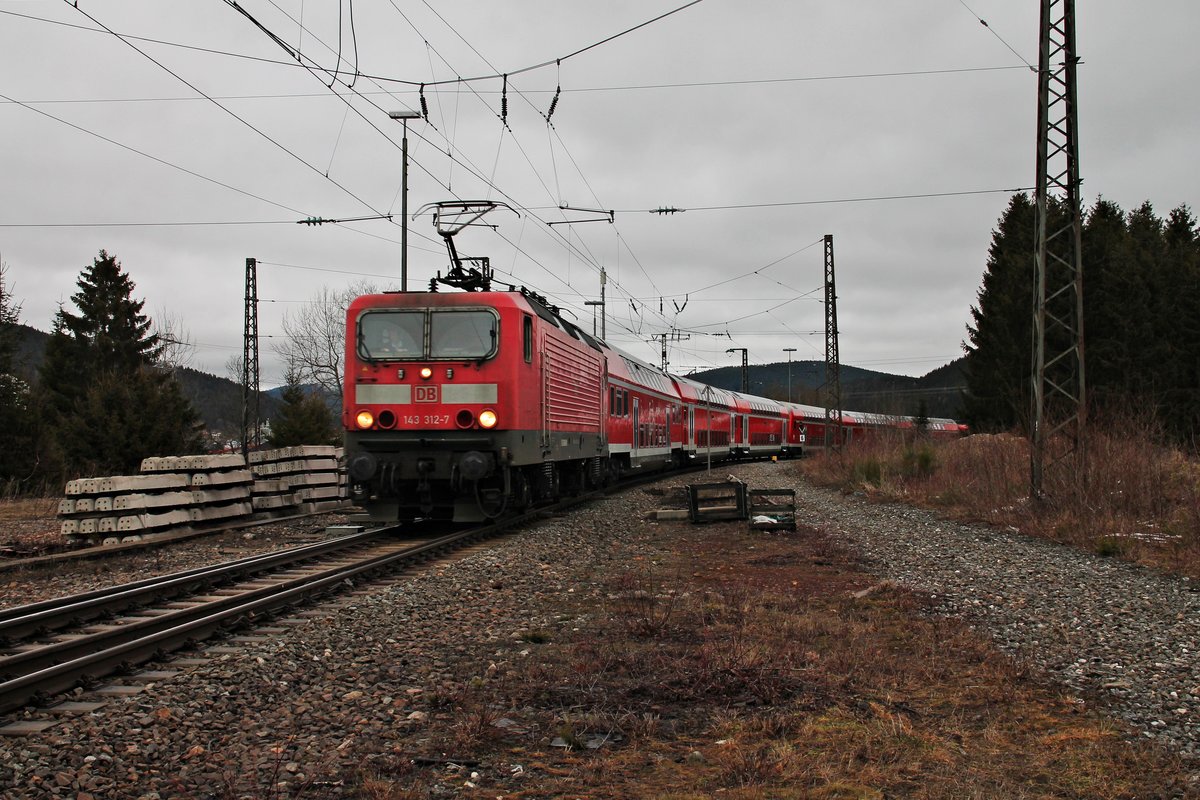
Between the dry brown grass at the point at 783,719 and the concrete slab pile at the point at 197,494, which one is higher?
the concrete slab pile at the point at 197,494

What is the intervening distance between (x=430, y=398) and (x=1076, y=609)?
26.6 feet

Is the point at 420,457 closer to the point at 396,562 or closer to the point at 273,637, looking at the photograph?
the point at 396,562

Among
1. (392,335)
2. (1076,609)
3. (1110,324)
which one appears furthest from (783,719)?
(1110,324)

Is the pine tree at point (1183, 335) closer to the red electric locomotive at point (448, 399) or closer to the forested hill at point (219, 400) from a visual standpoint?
the red electric locomotive at point (448, 399)

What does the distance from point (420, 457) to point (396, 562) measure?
248 cm

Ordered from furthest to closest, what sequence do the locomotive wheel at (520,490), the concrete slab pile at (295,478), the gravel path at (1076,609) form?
1. the concrete slab pile at (295,478)
2. the locomotive wheel at (520,490)
3. the gravel path at (1076,609)

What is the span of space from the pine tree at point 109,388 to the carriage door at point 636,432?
12.2 m

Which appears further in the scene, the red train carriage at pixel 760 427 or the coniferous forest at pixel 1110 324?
the red train carriage at pixel 760 427

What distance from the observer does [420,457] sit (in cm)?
1204

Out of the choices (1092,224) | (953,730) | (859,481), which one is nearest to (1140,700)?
(953,730)

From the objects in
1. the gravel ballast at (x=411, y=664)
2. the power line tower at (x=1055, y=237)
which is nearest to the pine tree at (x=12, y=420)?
the gravel ballast at (x=411, y=664)

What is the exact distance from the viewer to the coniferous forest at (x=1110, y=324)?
1395 inches

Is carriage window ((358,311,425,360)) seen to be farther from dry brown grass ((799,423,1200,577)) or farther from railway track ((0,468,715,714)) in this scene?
dry brown grass ((799,423,1200,577))

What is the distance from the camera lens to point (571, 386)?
15.8 meters
